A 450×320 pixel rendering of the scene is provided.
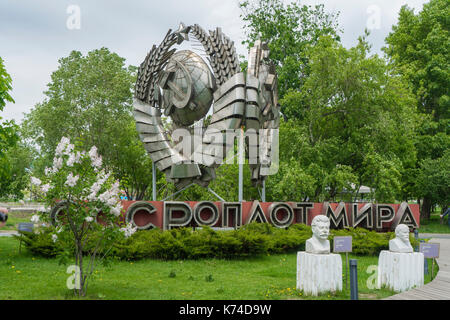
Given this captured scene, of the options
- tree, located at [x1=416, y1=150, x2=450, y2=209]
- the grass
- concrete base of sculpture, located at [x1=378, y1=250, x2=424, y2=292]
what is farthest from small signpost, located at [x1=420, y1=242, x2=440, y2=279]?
tree, located at [x1=416, y1=150, x2=450, y2=209]

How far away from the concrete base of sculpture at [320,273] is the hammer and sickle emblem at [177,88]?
10898 mm

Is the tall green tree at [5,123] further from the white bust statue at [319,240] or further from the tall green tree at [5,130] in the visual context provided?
the white bust statue at [319,240]

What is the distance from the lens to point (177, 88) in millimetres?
18984

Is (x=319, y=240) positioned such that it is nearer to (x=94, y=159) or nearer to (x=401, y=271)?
(x=401, y=271)

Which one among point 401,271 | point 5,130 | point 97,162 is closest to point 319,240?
point 401,271

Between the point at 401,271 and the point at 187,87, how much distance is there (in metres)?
11.7

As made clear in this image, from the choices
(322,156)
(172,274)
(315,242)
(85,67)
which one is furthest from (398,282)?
A: (85,67)

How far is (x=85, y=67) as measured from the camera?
3475cm

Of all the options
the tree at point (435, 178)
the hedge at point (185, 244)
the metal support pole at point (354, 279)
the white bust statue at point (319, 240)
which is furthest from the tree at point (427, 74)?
the metal support pole at point (354, 279)

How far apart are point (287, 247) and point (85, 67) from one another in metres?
25.4

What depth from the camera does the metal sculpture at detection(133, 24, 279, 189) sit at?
1736 centimetres

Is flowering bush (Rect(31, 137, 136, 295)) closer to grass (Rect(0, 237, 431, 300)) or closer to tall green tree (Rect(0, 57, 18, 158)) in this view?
grass (Rect(0, 237, 431, 300))

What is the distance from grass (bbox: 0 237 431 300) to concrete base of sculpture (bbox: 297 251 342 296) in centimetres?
16

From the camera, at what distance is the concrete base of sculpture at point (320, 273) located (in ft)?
29.4
